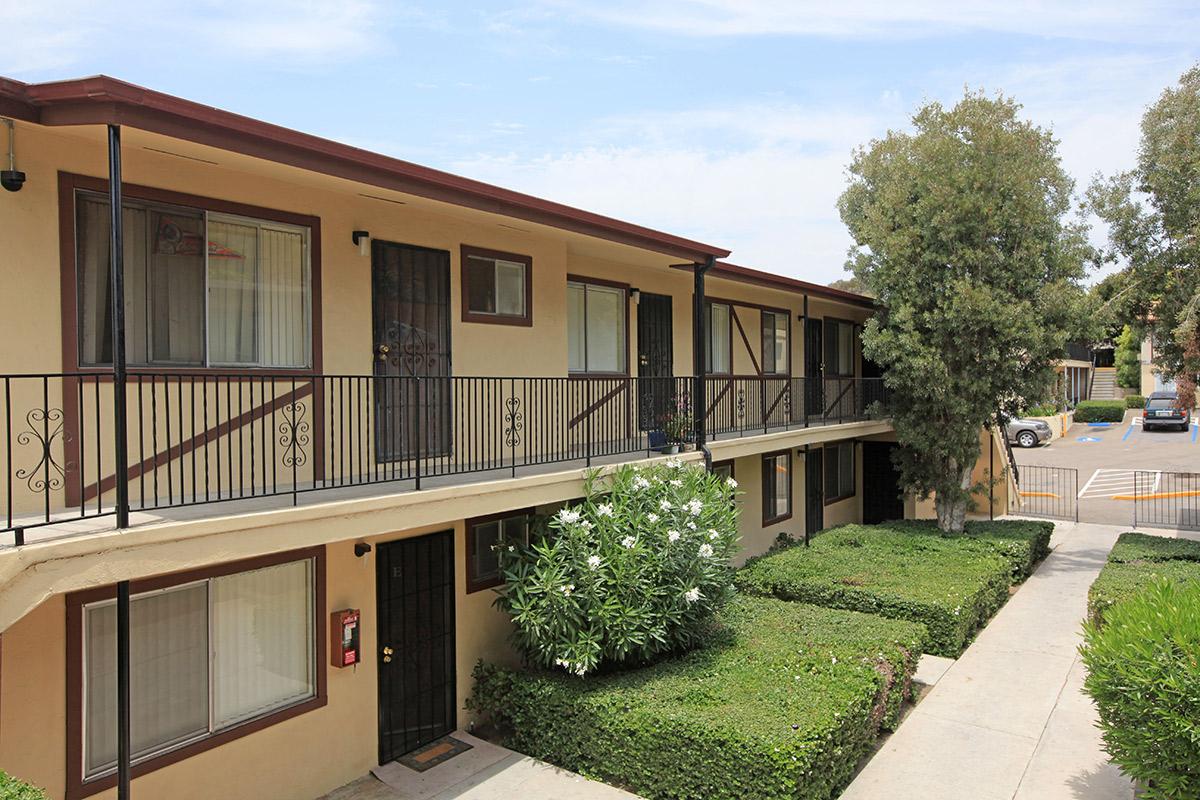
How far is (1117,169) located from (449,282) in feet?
48.3

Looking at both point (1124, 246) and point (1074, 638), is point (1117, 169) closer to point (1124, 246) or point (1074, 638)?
point (1124, 246)

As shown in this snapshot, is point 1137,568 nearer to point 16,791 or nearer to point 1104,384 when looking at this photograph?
point 16,791

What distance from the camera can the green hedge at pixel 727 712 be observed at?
268 inches

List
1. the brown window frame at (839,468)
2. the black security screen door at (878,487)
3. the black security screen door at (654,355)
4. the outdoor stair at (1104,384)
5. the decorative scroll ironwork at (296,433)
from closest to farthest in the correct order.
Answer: the decorative scroll ironwork at (296,433) → the black security screen door at (654,355) → the brown window frame at (839,468) → the black security screen door at (878,487) → the outdoor stair at (1104,384)

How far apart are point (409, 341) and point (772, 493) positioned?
10.1 metres

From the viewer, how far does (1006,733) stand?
8.65 metres

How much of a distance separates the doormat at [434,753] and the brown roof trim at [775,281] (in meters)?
7.43

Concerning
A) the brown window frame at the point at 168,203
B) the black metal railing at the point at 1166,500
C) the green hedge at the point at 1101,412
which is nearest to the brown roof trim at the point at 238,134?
the brown window frame at the point at 168,203

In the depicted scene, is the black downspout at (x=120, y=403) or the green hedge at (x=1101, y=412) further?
the green hedge at (x=1101, y=412)

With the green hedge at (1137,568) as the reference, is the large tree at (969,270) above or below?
above

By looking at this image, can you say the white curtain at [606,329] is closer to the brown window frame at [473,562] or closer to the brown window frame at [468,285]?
the brown window frame at [468,285]

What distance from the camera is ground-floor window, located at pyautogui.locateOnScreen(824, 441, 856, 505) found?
19156 mm

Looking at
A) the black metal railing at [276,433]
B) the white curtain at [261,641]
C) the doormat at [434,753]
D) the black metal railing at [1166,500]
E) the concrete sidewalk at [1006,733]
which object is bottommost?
the doormat at [434,753]

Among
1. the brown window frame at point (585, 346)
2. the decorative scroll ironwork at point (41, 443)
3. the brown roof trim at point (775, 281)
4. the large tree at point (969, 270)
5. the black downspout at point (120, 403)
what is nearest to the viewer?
the black downspout at point (120, 403)
